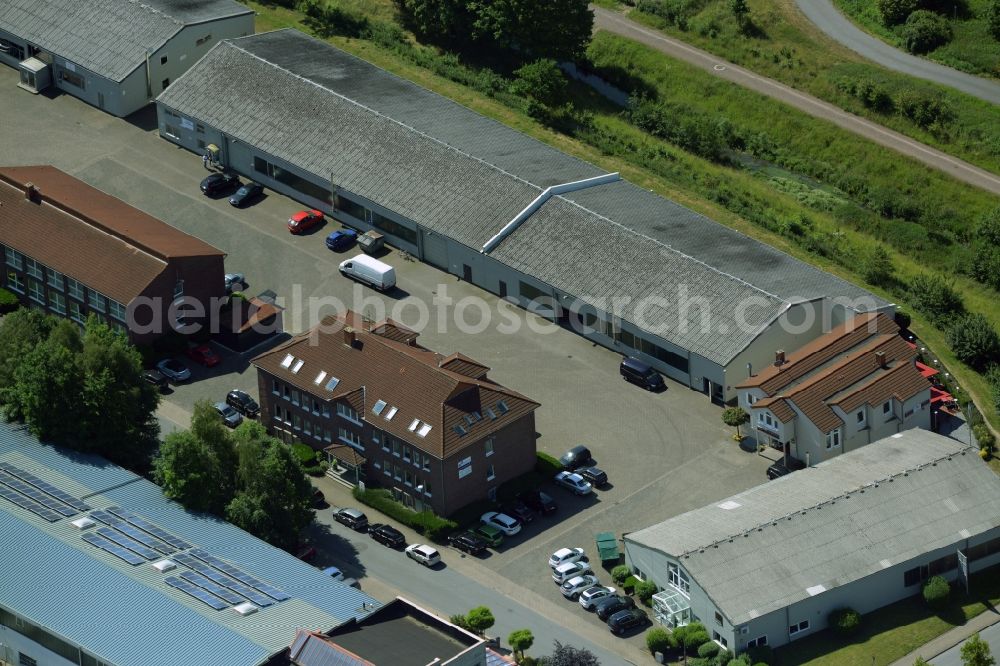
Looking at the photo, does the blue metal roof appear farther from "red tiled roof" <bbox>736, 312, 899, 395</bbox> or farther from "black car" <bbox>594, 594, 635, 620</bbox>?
"red tiled roof" <bbox>736, 312, 899, 395</bbox>

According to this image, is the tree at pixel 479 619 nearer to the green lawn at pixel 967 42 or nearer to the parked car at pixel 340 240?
the parked car at pixel 340 240

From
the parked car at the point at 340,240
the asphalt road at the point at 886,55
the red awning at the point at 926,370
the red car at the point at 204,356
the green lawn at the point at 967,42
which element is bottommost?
the red car at the point at 204,356

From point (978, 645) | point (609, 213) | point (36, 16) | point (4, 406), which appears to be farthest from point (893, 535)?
point (36, 16)

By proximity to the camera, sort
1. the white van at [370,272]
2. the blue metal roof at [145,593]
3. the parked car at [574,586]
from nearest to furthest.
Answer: the blue metal roof at [145,593] < the parked car at [574,586] < the white van at [370,272]

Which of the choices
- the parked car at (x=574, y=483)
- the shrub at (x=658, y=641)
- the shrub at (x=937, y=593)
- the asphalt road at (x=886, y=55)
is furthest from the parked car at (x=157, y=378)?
the asphalt road at (x=886, y=55)

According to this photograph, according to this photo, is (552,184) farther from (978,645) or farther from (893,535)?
(978,645)

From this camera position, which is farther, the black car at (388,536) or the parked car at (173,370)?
the parked car at (173,370)
